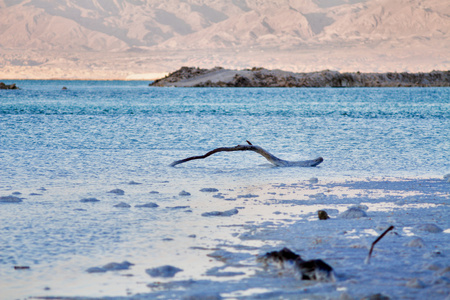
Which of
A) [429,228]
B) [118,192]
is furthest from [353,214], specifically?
[118,192]

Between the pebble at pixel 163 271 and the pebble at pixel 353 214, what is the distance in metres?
4.09

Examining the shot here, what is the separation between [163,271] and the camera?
6.79 meters

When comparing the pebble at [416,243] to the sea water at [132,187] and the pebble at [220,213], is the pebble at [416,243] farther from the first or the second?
the pebble at [220,213]

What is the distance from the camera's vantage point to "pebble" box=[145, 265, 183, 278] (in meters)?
6.73

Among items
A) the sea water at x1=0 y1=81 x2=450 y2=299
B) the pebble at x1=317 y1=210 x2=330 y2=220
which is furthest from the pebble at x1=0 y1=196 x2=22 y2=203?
the pebble at x1=317 y1=210 x2=330 y2=220

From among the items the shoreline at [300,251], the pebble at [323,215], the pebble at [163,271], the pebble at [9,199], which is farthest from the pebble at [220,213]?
the pebble at [9,199]

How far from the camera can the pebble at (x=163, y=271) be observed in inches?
265

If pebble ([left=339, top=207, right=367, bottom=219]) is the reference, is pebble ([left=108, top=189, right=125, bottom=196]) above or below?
below

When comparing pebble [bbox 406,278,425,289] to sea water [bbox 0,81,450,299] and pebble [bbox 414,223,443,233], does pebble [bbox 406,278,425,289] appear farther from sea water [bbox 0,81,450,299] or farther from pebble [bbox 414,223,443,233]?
pebble [bbox 414,223,443,233]

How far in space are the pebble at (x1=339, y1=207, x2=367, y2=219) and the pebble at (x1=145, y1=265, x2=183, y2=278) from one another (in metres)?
4.09

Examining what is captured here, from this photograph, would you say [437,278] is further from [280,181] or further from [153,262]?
[280,181]

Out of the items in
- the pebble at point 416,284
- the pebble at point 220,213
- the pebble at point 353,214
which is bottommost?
the pebble at point 220,213

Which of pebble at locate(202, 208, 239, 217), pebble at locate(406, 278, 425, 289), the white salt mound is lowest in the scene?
the white salt mound

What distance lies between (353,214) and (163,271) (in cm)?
441
